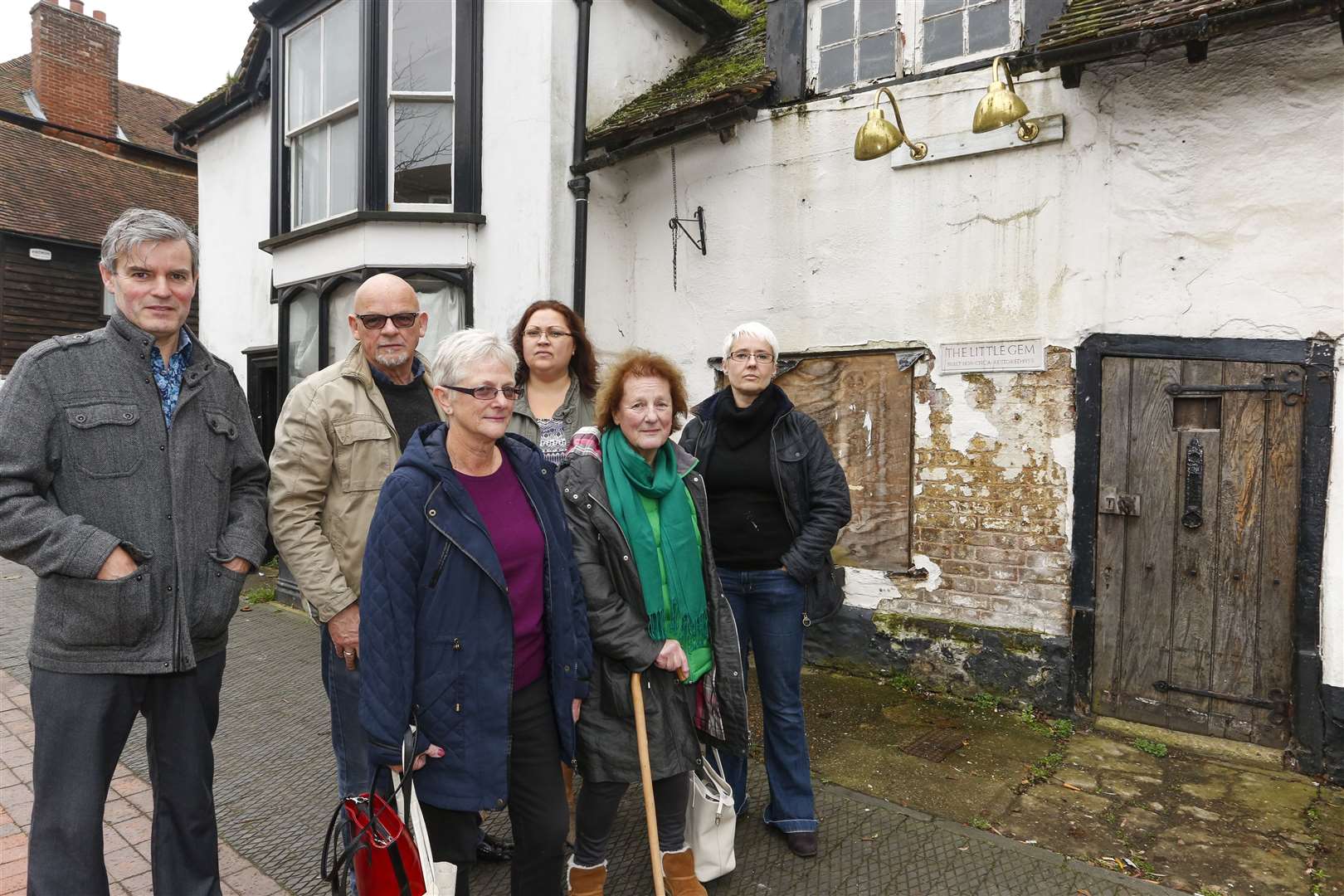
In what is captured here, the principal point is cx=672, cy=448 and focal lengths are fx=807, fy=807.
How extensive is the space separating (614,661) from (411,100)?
5.71 m

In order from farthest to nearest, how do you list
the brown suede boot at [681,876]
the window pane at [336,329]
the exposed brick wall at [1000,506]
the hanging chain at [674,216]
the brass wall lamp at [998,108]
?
1. the window pane at [336,329]
2. the hanging chain at [674,216]
3. the exposed brick wall at [1000,506]
4. the brass wall lamp at [998,108]
5. the brown suede boot at [681,876]

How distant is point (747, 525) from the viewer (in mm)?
3238

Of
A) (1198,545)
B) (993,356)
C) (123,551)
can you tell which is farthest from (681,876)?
(993,356)

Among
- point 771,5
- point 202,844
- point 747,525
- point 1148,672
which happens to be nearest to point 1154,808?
point 1148,672

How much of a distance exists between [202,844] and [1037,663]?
4168mm

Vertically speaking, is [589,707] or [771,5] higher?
[771,5]

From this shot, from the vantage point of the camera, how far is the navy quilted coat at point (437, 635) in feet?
6.82

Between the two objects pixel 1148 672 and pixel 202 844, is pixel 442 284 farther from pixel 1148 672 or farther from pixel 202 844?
pixel 1148 672

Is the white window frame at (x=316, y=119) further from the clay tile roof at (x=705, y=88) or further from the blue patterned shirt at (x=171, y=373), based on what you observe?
the blue patterned shirt at (x=171, y=373)

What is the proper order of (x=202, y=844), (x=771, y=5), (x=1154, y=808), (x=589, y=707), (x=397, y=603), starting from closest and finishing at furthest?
(x=397, y=603) → (x=202, y=844) → (x=589, y=707) → (x=1154, y=808) → (x=771, y=5)

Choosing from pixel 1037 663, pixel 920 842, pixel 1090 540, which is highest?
pixel 1090 540

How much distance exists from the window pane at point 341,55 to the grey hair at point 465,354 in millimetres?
5682

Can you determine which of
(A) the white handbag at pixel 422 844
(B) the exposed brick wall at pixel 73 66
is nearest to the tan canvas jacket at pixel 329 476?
(A) the white handbag at pixel 422 844

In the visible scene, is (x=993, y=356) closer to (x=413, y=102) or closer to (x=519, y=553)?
(x=519, y=553)
